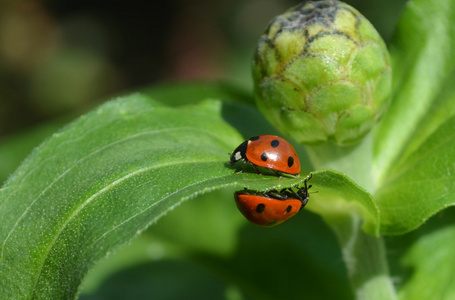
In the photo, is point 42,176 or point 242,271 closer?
point 42,176

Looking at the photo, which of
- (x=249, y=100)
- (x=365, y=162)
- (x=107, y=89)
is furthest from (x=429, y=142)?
(x=107, y=89)

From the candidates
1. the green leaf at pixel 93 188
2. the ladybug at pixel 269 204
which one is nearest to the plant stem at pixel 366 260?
the ladybug at pixel 269 204

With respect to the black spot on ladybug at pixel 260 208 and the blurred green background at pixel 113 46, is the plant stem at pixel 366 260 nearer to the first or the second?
the black spot on ladybug at pixel 260 208

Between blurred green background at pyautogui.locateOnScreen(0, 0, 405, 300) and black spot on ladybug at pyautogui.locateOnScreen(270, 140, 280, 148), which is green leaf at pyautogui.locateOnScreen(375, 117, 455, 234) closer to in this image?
black spot on ladybug at pyautogui.locateOnScreen(270, 140, 280, 148)

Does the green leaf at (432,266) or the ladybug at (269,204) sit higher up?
the ladybug at (269,204)

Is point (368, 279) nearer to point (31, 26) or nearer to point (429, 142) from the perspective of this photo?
point (429, 142)

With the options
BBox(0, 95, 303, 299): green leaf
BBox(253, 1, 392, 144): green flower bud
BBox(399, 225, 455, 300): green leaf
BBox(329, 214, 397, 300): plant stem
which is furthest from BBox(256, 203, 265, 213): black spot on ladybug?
BBox(399, 225, 455, 300): green leaf
